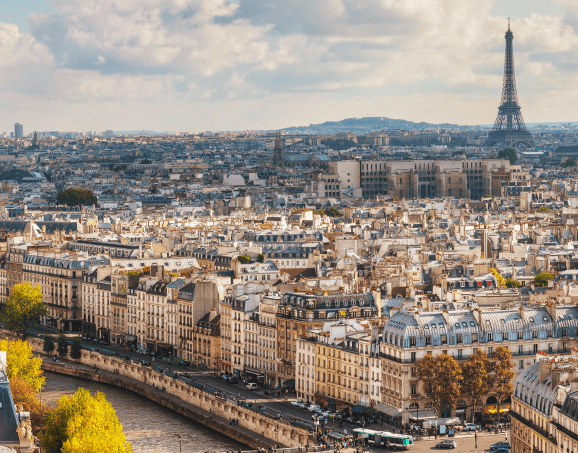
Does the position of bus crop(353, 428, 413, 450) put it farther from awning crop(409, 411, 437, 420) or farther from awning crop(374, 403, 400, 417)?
awning crop(409, 411, 437, 420)

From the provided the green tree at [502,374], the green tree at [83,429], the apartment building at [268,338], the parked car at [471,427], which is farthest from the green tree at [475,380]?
the green tree at [83,429]

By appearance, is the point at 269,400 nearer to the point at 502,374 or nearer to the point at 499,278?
the point at 502,374

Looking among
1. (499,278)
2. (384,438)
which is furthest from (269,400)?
(499,278)

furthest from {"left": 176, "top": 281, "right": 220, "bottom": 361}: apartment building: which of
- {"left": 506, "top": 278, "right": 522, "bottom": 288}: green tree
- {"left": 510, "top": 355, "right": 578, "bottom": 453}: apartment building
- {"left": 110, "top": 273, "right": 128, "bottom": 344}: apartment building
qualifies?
{"left": 510, "top": 355, "right": 578, "bottom": 453}: apartment building

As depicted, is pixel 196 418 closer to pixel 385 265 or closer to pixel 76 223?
pixel 385 265

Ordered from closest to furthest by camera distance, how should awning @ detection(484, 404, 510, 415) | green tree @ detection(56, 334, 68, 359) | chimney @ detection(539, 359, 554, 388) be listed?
chimney @ detection(539, 359, 554, 388)
awning @ detection(484, 404, 510, 415)
green tree @ detection(56, 334, 68, 359)

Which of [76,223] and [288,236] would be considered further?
[76,223]

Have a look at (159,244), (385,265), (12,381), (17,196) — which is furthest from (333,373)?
(17,196)
